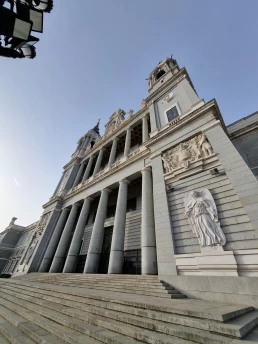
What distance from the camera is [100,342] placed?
2.77m

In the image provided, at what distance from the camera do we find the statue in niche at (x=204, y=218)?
6.04 meters

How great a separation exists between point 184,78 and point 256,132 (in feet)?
24.8

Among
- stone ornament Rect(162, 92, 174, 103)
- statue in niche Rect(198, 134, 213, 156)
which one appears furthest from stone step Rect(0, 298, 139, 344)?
stone ornament Rect(162, 92, 174, 103)

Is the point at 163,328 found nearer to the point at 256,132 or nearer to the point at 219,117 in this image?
the point at 219,117

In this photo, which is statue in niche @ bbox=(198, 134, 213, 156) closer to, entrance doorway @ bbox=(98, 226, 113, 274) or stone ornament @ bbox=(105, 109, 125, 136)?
entrance doorway @ bbox=(98, 226, 113, 274)

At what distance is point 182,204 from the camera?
7.91 metres

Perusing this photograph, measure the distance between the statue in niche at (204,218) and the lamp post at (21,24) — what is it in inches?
294

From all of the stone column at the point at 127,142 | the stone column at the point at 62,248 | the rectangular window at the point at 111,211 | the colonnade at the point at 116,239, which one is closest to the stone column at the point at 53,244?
the colonnade at the point at 116,239

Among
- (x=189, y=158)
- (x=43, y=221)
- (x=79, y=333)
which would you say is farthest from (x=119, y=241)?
(x=43, y=221)

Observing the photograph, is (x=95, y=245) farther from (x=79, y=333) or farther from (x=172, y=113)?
(x=172, y=113)

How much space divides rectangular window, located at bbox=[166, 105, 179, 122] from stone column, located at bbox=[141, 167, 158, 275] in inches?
192

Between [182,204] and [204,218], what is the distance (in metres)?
1.51

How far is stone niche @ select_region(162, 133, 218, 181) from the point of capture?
818 cm

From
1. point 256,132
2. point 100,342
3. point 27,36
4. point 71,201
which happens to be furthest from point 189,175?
point 71,201
